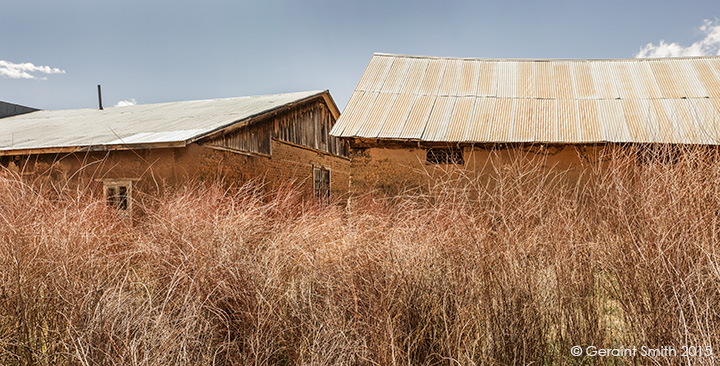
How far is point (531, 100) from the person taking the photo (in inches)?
332

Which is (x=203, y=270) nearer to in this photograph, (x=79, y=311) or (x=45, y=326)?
(x=79, y=311)

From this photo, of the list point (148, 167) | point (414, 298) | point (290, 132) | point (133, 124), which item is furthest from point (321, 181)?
point (414, 298)

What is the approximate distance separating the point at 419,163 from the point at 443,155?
54 cm

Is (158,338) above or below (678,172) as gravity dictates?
below

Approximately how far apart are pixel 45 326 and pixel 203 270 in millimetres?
1228

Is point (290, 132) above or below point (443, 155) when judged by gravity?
above

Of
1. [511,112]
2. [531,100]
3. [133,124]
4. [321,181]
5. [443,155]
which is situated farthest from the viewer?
[321,181]

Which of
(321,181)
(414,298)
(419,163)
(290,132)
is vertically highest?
(290,132)

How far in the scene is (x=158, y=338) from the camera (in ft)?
8.64

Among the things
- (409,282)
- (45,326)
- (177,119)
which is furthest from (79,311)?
(177,119)

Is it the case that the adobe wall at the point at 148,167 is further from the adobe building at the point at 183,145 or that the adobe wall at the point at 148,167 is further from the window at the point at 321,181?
the window at the point at 321,181

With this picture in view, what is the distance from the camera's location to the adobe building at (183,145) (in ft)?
25.8

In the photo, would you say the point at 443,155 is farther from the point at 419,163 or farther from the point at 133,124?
the point at 133,124

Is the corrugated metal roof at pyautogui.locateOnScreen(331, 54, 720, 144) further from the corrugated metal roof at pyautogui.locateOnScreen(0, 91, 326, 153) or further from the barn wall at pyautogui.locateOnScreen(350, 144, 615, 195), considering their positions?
the corrugated metal roof at pyautogui.locateOnScreen(0, 91, 326, 153)
